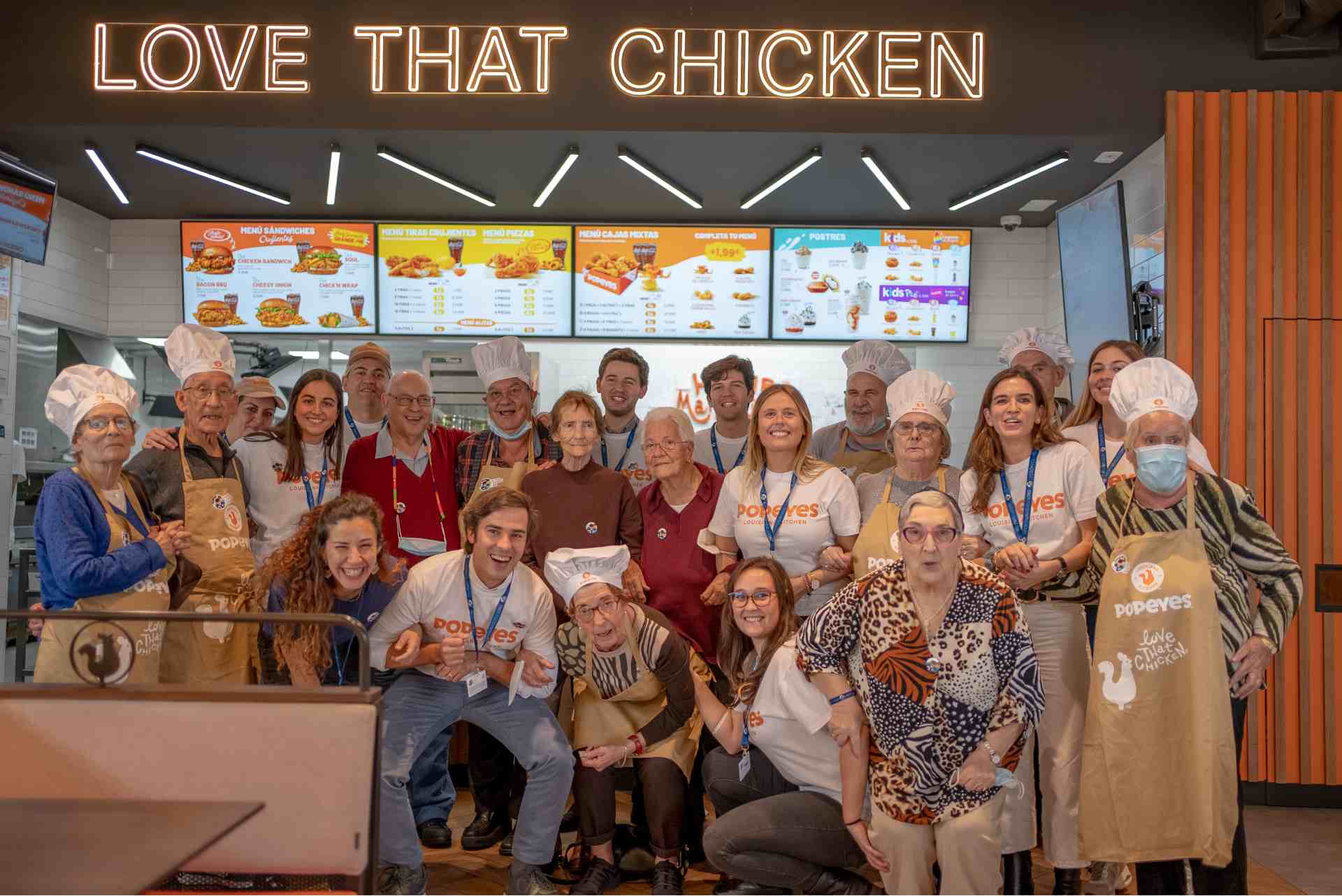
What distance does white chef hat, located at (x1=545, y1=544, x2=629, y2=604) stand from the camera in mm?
3371

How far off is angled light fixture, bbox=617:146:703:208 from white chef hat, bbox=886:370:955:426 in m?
2.25

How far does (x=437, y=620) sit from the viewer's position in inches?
133

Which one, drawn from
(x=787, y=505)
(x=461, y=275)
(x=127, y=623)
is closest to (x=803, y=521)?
(x=787, y=505)

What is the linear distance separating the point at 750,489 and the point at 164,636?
1.93 m

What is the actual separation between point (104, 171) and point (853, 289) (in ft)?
13.7

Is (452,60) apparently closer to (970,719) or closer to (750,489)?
(750,489)

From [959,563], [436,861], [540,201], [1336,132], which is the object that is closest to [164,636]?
[436,861]

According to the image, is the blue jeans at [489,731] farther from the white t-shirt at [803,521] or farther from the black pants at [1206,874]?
the black pants at [1206,874]

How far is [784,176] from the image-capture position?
5.52 meters

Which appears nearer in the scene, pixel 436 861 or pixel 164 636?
pixel 164 636

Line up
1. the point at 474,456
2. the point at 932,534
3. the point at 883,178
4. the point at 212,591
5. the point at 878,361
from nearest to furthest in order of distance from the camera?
the point at 932,534 → the point at 212,591 → the point at 474,456 → the point at 878,361 → the point at 883,178

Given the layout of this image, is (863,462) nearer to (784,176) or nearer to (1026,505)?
(1026,505)

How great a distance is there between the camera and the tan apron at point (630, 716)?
11.3 feet

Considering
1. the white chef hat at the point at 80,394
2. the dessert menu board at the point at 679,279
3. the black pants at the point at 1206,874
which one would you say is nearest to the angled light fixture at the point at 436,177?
the dessert menu board at the point at 679,279
